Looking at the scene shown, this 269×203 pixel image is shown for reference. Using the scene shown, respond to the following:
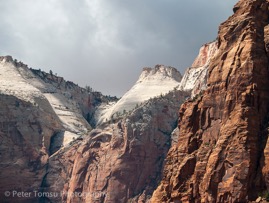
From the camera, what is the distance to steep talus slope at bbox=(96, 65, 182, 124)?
552ft

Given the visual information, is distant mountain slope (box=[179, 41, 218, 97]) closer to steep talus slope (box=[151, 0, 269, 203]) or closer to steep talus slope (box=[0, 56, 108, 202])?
steep talus slope (box=[0, 56, 108, 202])

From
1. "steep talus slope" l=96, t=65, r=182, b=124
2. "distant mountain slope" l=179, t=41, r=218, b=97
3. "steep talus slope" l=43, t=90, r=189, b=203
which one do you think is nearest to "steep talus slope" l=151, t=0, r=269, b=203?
"steep talus slope" l=43, t=90, r=189, b=203

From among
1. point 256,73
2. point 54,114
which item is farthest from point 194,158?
point 54,114

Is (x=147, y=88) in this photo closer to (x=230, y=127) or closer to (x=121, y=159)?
(x=121, y=159)

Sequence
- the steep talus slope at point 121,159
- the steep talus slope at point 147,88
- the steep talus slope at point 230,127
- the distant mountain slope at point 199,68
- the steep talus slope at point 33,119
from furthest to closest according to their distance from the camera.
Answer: the steep talus slope at point 147,88 → the distant mountain slope at point 199,68 → the steep talus slope at point 33,119 → the steep talus slope at point 121,159 → the steep talus slope at point 230,127

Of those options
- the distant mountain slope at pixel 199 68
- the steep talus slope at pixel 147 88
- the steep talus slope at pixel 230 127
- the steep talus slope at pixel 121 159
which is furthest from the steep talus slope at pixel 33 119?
the steep talus slope at pixel 230 127

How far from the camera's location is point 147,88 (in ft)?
582

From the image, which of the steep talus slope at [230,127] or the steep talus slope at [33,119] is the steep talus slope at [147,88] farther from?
the steep talus slope at [230,127]

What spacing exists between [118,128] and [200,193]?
69.9 m

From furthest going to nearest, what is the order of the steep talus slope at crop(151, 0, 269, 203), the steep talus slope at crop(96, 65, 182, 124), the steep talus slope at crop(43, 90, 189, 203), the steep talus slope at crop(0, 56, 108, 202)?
the steep talus slope at crop(96, 65, 182, 124) < the steep talus slope at crop(0, 56, 108, 202) < the steep talus slope at crop(43, 90, 189, 203) < the steep talus slope at crop(151, 0, 269, 203)

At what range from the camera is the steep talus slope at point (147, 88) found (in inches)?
6624

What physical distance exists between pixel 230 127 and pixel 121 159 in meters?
65.1

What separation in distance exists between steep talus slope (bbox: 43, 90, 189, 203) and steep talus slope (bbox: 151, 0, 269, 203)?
5256 centimetres

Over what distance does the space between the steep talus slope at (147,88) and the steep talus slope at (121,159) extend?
25487 mm
